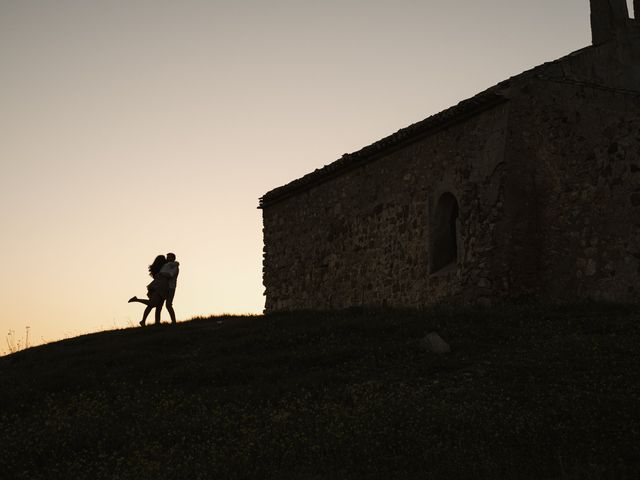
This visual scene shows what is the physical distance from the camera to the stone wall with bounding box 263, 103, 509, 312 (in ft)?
62.6

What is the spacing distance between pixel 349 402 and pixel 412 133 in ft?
34.6

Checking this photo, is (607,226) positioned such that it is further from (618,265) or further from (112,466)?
(112,466)

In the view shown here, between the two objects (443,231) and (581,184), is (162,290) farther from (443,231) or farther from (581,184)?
(581,184)

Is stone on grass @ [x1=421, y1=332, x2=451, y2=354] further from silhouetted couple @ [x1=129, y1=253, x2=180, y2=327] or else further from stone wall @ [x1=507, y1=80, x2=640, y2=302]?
silhouetted couple @ [x1=129, y1=253, x2=180, y2=327]

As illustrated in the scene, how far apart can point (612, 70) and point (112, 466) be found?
48.6 ft

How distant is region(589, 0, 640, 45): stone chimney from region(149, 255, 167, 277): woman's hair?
38.7 ft

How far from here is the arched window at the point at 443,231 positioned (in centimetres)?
2073

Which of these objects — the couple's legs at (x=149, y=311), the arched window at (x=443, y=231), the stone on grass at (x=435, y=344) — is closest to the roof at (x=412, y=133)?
the arched window at (x=443, y=231)

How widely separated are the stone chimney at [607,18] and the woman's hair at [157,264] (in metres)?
11.8

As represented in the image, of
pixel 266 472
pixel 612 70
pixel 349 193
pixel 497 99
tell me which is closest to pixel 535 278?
pixel 497 99

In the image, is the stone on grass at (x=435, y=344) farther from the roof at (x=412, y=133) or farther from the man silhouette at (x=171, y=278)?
the man silhouette at (x=171, y=278)

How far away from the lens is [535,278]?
18953 millimetres

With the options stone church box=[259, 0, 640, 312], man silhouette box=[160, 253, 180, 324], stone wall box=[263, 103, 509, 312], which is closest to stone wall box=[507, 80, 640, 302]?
stone church box=[259, 0, 640, 312]

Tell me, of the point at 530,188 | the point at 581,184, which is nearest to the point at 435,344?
the point at 530,188
